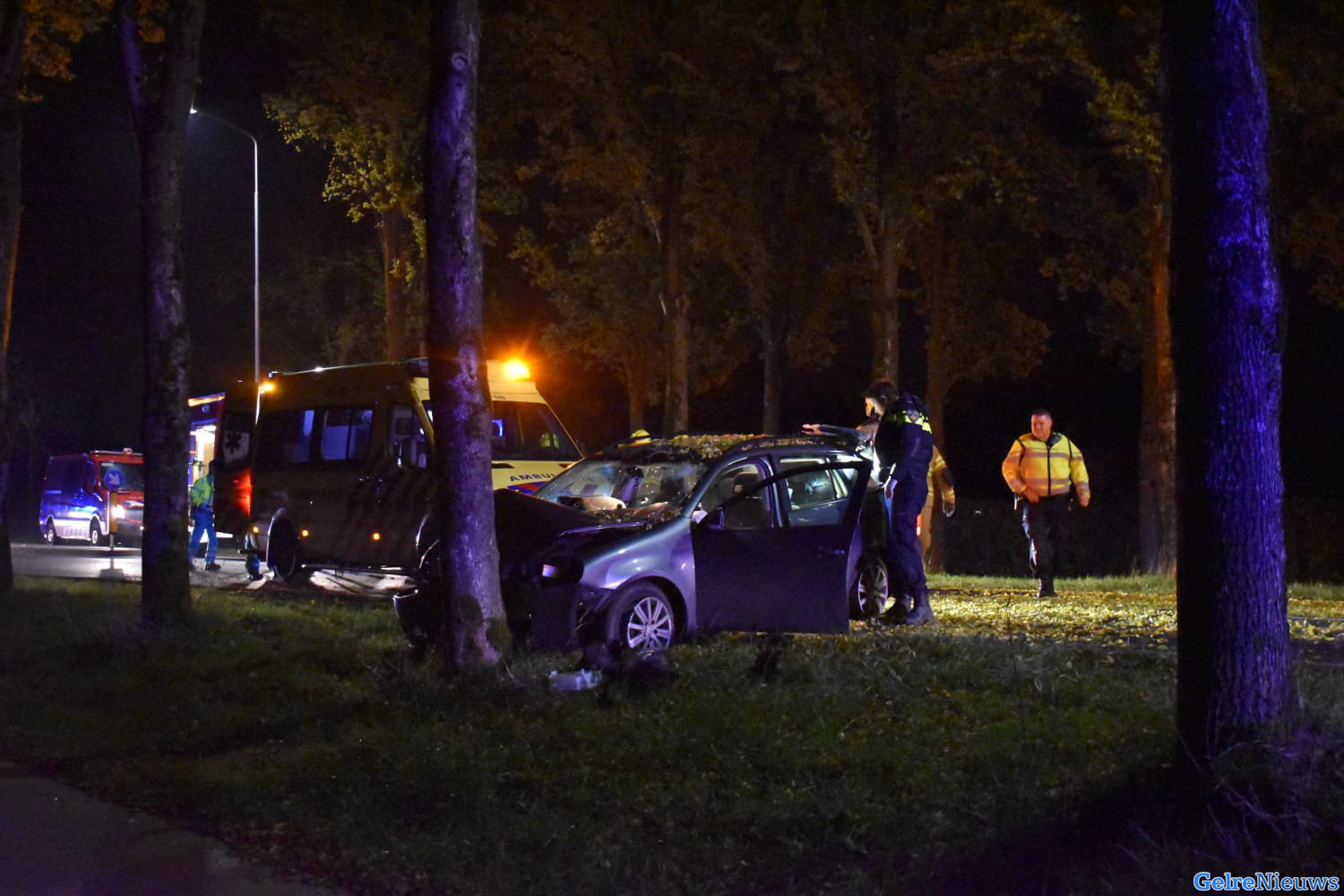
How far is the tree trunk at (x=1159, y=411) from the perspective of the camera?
19.2 meters

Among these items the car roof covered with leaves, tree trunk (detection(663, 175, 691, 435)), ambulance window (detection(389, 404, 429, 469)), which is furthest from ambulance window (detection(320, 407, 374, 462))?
tree trunk (detection(663, 175, 691, 435))

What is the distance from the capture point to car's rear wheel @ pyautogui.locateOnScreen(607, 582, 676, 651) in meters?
10.2

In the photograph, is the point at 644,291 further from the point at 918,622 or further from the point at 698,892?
the point at 698,892

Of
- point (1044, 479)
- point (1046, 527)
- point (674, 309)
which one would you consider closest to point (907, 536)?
point (1044, 479)

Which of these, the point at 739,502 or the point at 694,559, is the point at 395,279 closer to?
the point at 739,502

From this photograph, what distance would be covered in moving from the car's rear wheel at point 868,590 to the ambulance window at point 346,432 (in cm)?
683

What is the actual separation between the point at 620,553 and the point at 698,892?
4745mm

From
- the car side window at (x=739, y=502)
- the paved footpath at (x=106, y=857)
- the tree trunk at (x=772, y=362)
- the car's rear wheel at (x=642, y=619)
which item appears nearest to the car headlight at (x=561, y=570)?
the car's rear wheel at (x=642, y=619)

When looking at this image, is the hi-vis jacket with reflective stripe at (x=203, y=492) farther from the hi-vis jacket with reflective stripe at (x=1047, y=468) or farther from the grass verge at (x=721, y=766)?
the hi-vis jacket with reflective stripe at (x=1047, y=468)

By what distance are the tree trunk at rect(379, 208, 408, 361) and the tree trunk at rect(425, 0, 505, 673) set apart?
19.8 meters

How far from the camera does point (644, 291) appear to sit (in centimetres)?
3266

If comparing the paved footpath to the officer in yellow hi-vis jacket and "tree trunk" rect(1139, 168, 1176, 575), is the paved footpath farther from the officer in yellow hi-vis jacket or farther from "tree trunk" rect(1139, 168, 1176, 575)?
"tree trunk" rect(1139, 168, 1176, 575)

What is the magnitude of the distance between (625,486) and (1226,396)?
25.1ft

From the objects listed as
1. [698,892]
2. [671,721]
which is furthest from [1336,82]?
[698,892]
